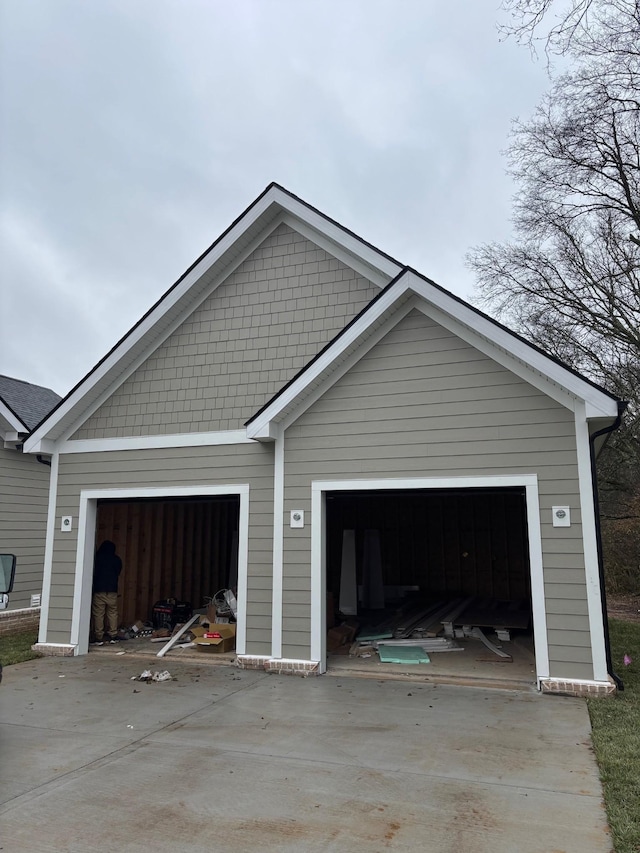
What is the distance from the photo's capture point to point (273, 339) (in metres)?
9.08

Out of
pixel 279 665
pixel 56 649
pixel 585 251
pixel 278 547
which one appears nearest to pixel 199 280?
pixel 278 547

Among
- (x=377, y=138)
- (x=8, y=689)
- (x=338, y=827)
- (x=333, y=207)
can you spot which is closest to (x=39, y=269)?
(x=333, y=207)

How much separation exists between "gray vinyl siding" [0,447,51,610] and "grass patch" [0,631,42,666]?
2.60 ft

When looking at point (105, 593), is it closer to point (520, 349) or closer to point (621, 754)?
point (520, 349)

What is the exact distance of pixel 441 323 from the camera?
738 centimetres

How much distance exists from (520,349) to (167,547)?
27.2 ft

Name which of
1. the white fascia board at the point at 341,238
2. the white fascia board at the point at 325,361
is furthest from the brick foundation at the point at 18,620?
the white fascia board at the point at 341,238

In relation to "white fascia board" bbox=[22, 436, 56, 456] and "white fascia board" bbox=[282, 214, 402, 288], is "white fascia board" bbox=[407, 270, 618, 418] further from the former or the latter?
"white fascia board" bbox=[22, 436, 56, 456]

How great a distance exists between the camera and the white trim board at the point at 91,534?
8203 mm

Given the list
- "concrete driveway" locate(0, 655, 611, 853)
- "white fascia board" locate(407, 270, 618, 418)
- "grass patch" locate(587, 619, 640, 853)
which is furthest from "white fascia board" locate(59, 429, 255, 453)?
"grass patch" locate(587, 619, 640, 853)

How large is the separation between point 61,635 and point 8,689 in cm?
216

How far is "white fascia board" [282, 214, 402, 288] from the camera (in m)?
8.51

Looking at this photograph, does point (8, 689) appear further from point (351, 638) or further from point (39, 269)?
point (39, 269)

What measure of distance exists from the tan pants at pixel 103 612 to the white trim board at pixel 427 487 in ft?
13.4
